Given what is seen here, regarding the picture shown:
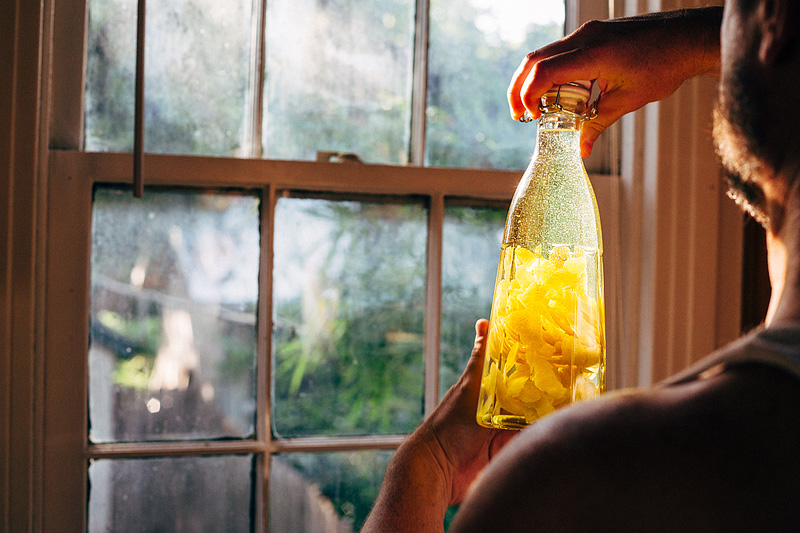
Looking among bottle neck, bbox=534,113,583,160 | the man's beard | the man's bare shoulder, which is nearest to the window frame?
bottle neck, bbox=534,113,583,160

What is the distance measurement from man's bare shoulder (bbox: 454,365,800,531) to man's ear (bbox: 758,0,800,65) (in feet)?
0.66

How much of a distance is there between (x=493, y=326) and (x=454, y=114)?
0.56m

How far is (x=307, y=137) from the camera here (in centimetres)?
98

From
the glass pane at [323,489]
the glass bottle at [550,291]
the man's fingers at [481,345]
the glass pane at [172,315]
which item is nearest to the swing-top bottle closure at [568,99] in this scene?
the glass bottle at [550,291]

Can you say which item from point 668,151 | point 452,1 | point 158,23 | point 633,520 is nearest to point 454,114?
point 452,1

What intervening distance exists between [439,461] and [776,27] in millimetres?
524

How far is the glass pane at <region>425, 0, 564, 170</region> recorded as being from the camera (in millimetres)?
1023

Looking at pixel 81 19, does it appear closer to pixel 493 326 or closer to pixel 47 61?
pixel 47 61

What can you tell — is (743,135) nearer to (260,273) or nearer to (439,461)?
(439,461)

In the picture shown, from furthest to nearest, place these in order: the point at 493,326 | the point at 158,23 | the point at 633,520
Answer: the point at 158,23 < the point at 493,326 < the point at 633,520

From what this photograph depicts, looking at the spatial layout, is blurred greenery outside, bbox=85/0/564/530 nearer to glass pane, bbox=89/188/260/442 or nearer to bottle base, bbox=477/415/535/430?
glass pane, bbox=89/188/260/442

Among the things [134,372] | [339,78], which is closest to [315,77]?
[339,78]

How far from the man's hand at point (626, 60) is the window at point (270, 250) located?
38cm

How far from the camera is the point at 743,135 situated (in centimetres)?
42
